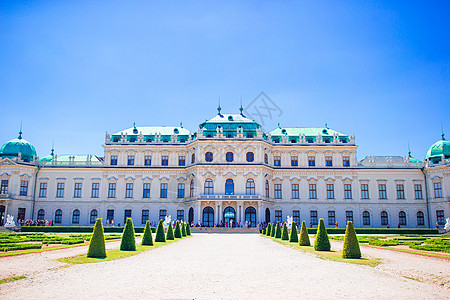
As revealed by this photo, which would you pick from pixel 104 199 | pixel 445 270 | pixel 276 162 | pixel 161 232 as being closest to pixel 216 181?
pixel 276 162

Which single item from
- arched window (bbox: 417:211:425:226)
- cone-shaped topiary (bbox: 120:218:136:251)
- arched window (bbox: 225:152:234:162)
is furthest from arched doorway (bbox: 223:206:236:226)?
cone-shaped topiary (bbox: 120:218:136:251)

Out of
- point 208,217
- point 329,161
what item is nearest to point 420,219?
point 329,161

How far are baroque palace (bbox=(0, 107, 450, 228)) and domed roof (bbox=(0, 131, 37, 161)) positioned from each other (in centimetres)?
13

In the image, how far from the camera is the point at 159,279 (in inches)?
474

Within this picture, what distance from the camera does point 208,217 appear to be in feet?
172

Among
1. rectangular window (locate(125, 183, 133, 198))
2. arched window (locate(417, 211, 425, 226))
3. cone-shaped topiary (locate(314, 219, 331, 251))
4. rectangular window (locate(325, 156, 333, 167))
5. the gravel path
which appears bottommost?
the gravel path

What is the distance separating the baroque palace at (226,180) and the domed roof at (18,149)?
0.13 metres

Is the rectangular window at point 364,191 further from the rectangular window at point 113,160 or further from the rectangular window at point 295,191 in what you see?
the rectangular window at point 113,160

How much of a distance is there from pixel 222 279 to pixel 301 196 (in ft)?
146

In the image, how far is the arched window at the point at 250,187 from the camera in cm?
5291

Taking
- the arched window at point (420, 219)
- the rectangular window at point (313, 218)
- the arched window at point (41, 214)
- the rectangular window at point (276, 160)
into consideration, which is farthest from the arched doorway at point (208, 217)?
the arched window at point (420, 219)

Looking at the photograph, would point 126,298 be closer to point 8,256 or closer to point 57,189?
point 8,256

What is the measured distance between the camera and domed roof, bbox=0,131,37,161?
179 feet

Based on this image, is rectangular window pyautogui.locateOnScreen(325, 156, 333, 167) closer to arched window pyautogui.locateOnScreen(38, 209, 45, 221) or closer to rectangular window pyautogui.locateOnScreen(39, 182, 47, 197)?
rectangular window pyautogui.locateOnScreen(39, 182, 47, 197)
